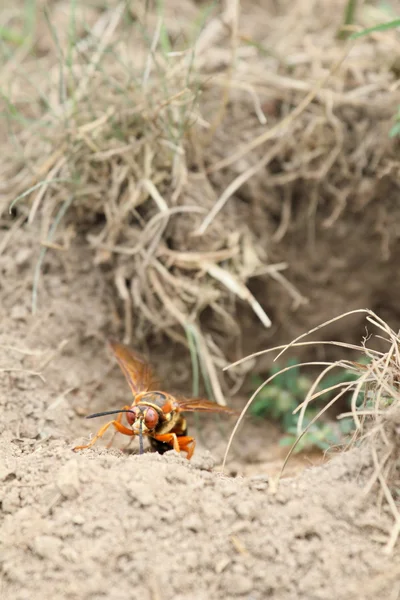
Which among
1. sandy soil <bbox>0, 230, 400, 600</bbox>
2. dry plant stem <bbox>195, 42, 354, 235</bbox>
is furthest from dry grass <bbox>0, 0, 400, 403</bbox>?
sandy soil <bbox>0, 230, 400, 600</bbox>

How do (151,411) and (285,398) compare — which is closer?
(151,411)

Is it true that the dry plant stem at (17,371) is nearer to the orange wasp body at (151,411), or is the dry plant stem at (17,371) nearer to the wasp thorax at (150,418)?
the orange wasp body at (151,411)

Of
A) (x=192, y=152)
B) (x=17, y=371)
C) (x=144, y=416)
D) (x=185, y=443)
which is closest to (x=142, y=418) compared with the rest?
(x=144, y=416)

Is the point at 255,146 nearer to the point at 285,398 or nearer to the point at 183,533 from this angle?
the point at 285,398

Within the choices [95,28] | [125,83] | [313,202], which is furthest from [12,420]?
[95,28]

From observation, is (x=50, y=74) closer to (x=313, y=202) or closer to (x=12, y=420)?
(x=313, y=202)

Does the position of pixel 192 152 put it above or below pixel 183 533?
above

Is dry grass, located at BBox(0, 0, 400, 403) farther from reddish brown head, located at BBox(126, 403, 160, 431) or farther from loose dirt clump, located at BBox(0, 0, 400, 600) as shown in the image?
reddish brown head, located at BBox(126, 403, 160, 431)

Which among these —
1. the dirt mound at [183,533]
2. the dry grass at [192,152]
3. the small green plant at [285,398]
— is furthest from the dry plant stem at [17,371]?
the small green plant at [285,398]
